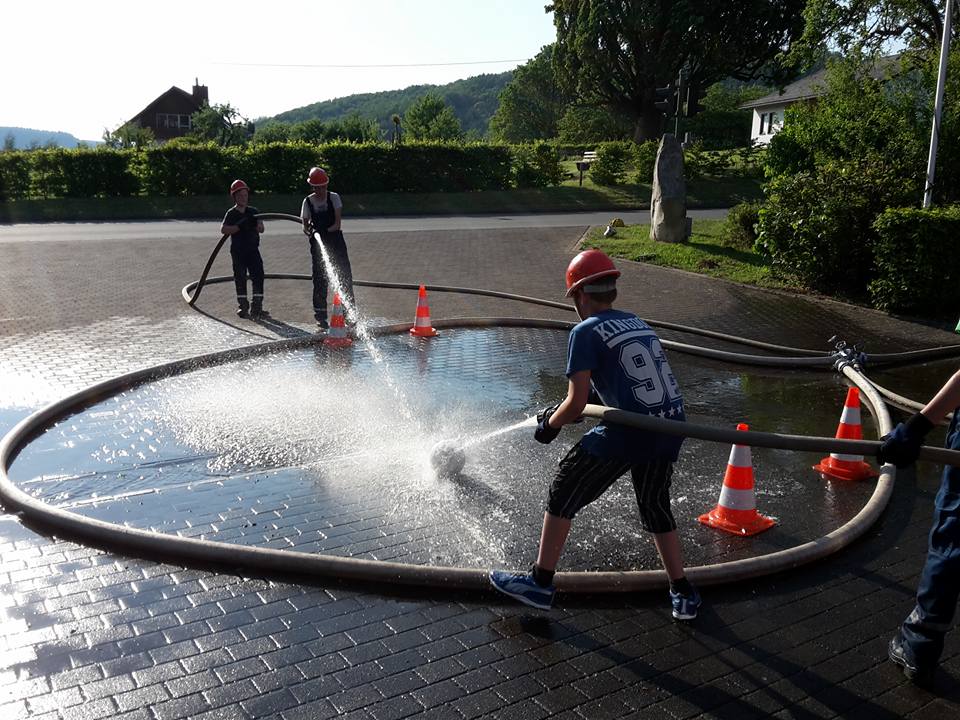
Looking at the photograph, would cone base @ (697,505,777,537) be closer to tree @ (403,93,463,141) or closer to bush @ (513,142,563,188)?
bush @ (513,142,563,188)

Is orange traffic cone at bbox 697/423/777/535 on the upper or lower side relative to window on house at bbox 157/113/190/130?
lower

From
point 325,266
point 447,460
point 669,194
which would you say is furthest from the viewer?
point 669,194

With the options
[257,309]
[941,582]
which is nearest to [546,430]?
[941,582]

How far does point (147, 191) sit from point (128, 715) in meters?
30.8

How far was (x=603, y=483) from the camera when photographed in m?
4.07

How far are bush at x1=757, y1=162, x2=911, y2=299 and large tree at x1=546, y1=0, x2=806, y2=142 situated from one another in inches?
1158

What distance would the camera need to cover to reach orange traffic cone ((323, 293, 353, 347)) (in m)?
10.3

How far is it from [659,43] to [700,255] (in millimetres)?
29780

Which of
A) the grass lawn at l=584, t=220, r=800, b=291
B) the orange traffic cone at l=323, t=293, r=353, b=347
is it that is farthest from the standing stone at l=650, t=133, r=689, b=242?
the orange traffic cone at l=323, t=293, r=353, b=347

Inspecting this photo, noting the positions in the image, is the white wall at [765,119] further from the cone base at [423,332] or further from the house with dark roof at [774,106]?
the cone base at [423,332]

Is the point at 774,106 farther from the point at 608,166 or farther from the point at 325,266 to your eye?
the point at 325,266

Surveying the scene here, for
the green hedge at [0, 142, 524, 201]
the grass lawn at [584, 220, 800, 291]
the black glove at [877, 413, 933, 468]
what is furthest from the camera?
the green hedge at [0, 142, 524, 201]

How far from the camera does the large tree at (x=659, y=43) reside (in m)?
41.4

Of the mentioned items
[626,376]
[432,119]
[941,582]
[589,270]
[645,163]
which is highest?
[432,119]
